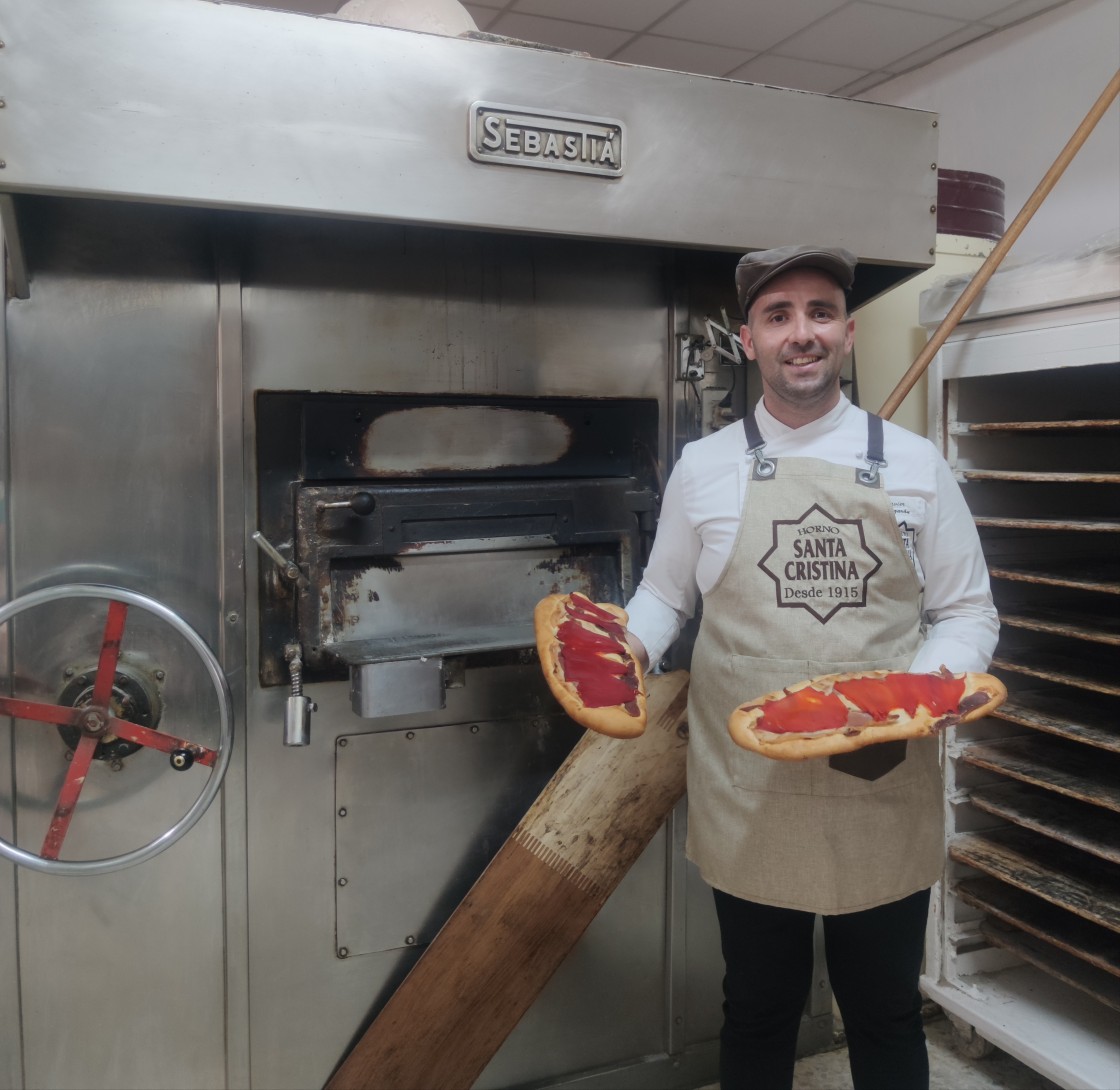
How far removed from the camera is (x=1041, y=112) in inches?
118

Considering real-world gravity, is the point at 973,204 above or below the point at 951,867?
above

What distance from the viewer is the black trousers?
148 cm

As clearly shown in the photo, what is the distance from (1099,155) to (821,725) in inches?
94.2

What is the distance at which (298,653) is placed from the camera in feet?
5.51

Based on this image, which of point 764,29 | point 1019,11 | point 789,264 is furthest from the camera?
point 764,29

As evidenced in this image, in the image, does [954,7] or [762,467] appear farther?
[954,7]

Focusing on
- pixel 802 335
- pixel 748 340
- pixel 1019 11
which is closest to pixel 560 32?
pixel 1019 11

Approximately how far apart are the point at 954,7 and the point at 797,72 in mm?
685

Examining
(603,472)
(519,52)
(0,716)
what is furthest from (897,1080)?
(519,52)

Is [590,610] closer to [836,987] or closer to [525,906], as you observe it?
[525,906]

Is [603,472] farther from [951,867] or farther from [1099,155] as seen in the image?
[1099,155]

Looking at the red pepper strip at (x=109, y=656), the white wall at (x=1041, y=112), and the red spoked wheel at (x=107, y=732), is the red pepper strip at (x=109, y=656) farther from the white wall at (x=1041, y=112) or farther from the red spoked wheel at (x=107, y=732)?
the white wall at (x=1041, y=112)

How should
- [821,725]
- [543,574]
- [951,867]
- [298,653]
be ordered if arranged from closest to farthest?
[821,725], [298,653], [543,574], [951,867]

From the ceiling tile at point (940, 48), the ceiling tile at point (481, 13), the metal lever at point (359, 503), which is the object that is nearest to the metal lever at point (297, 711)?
the metal lever at point (359, 503)
